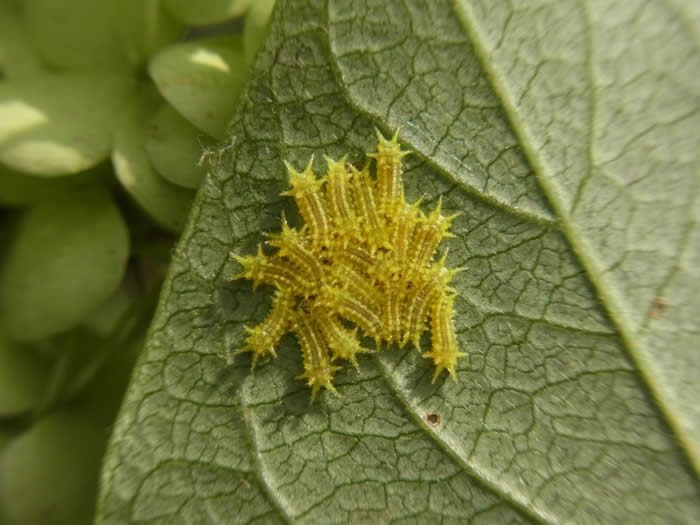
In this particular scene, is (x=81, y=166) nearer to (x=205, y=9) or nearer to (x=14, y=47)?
(x=14, y=47)

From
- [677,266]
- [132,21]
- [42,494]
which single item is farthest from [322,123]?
[42,494]

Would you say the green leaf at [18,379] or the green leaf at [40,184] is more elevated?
the green leaf at [40,184]

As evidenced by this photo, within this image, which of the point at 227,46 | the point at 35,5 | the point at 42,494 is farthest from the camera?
the point at 42,494

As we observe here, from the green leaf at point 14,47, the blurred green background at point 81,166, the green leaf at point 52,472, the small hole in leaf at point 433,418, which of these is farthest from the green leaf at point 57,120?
the small hole in leaf at point 433,418

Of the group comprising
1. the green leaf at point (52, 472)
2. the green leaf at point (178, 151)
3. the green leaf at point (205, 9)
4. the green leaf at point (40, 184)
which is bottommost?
the green leaf at point (52, 472)

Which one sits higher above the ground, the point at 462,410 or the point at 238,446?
the point at 462,410

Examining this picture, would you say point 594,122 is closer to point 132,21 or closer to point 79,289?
point 132,21

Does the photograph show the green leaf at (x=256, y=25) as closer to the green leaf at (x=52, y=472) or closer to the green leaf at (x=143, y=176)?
the green leaf at (x=143, y=176)
